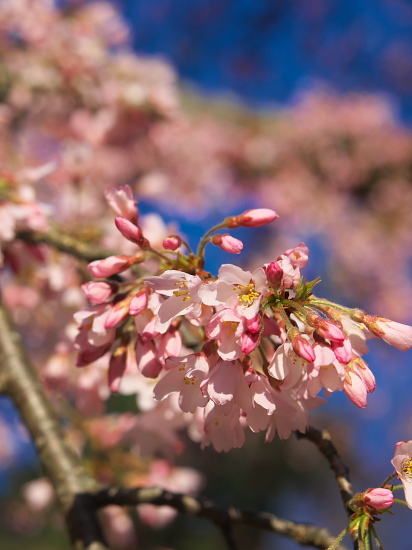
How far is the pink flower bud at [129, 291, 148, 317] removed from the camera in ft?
2.86

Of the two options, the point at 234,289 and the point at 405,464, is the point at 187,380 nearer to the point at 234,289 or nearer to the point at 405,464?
the point at 234,289

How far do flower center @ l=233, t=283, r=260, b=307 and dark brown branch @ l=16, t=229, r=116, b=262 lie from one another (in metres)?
0.50

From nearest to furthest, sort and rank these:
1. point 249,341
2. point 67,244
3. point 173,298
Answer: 1. point 249,341
2. point 173,298
3. point 67,244

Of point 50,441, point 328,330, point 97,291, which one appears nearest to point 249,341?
point 328,330

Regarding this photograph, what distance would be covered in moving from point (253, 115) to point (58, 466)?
6.39 m

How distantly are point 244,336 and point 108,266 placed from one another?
0.33 metres

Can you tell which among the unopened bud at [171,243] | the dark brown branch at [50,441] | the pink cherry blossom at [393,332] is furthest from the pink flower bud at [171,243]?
the dark brown branch at [50,441]

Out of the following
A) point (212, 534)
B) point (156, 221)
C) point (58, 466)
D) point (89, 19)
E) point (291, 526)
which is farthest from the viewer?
point (212, 534)

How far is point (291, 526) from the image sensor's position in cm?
98

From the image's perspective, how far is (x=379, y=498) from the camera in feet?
2.43

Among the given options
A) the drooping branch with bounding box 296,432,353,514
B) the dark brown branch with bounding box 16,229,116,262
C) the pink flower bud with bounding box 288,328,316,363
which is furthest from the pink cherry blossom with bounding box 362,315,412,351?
the dark brown branch with bounding box 16,229,116,262

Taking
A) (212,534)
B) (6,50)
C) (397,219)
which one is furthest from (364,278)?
(6,50)

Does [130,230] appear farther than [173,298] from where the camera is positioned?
Yes

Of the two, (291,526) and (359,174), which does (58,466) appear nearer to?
(291,526)
